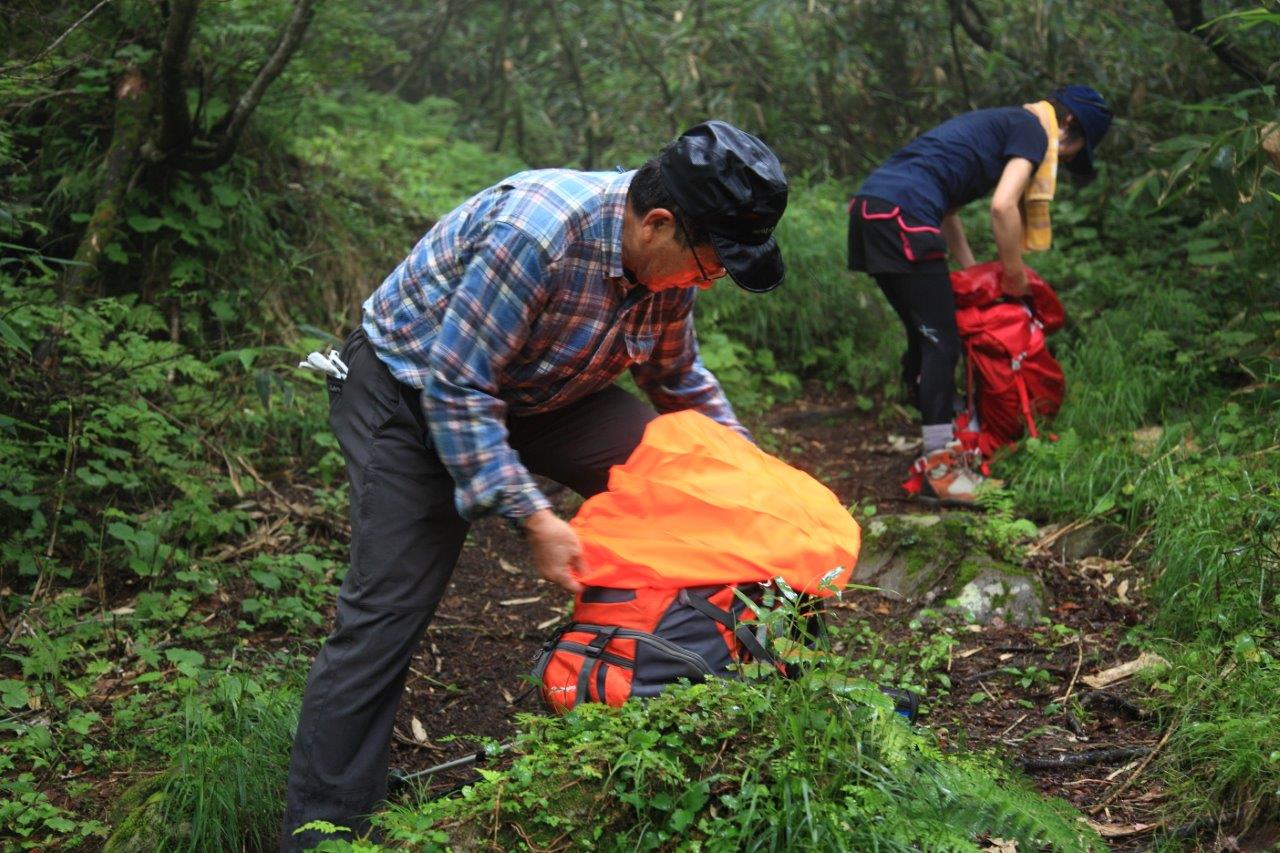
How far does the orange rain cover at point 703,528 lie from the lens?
2.73 metres

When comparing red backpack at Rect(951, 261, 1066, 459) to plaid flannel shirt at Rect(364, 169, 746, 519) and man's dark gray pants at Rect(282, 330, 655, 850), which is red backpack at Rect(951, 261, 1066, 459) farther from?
man's dark gray pants at Rect(282, 330, 655, 850)

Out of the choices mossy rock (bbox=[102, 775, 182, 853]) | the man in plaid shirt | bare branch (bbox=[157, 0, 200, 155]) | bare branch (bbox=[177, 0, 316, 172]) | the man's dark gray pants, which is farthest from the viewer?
bare branch (bbox=[177, 0, 316, 172])

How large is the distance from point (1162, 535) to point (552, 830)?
2957 millimetres

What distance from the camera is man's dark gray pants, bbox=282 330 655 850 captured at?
2857 millimetres

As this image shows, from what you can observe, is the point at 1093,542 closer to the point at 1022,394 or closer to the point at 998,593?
the point at 998,593

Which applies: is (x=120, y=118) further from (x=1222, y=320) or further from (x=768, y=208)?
(x=1222, y=320)

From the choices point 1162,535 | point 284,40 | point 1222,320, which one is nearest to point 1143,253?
point 1222,320

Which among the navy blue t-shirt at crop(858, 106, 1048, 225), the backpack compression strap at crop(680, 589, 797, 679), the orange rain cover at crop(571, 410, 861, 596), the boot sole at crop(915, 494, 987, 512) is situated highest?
the navy blue t-shirt at crop(858, 106, 1048, 225)

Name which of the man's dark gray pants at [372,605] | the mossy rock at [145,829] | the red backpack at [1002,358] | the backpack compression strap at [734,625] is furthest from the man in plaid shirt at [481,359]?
the red backpack at [1002,358]

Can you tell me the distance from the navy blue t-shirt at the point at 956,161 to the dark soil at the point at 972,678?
1.54 m

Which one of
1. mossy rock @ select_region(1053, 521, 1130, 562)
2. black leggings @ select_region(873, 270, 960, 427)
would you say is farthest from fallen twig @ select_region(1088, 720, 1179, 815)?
black leggings @ select_region(873, 270, 960, 427)

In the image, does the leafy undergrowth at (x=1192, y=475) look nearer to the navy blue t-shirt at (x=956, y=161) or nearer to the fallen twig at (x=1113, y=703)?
the fallen twig at (x=1113, y=703)

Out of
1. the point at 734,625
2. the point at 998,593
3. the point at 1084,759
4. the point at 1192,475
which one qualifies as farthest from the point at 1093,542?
the point at 734,625

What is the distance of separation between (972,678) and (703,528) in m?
1.71
